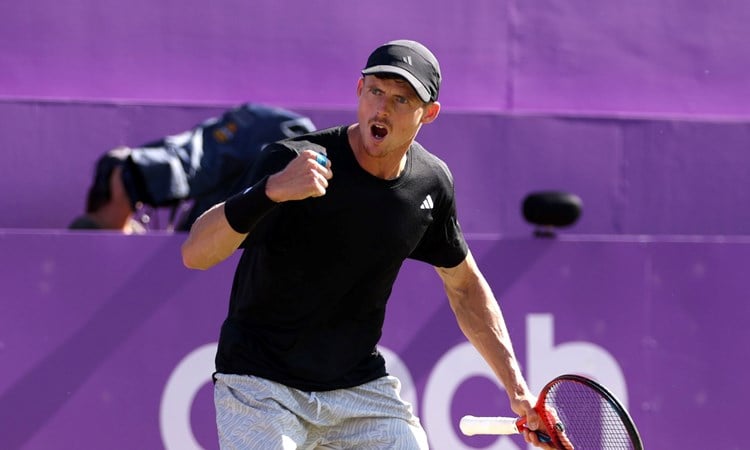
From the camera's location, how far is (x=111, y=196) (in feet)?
20.4

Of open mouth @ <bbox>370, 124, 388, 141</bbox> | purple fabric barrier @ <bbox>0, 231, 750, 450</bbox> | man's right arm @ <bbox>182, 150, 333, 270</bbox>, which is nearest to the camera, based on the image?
man's right arm @ <bbox>182, 150, 333, 270</bbox>

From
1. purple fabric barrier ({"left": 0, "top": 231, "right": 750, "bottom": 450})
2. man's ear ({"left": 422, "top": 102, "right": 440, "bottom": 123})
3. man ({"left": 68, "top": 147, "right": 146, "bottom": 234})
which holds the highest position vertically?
man's ear ({"left": 422, "top": 102, "right": 440, "bottom": 123})

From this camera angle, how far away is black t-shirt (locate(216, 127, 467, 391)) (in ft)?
11.5

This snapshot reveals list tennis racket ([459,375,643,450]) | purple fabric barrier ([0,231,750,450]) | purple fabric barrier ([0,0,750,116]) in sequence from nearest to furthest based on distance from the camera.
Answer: tennis racket ([459,375,643,450]) → purple fabric barrier ([0,231,750,450]) → purple fabric barrier ([0,0,750,116])

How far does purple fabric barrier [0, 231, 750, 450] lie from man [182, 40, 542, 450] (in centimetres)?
204

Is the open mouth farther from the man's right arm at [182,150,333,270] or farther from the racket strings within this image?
the racket strings

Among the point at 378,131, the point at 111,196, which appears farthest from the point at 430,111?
the point at 111,196

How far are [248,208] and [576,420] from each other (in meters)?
1.51

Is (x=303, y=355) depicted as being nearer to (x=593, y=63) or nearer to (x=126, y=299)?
(x=126, y=299)

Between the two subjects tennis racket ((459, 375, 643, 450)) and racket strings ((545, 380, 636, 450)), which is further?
racket strings ((545, 380, 636, 450))

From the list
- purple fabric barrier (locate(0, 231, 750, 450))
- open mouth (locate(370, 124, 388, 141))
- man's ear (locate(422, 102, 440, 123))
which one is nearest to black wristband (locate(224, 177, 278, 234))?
open mouth (locate(370, 124, 388, 141))

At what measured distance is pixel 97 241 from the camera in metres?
5.57

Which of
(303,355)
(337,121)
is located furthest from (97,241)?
(303,355)

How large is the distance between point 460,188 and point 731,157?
1760 millimetres
